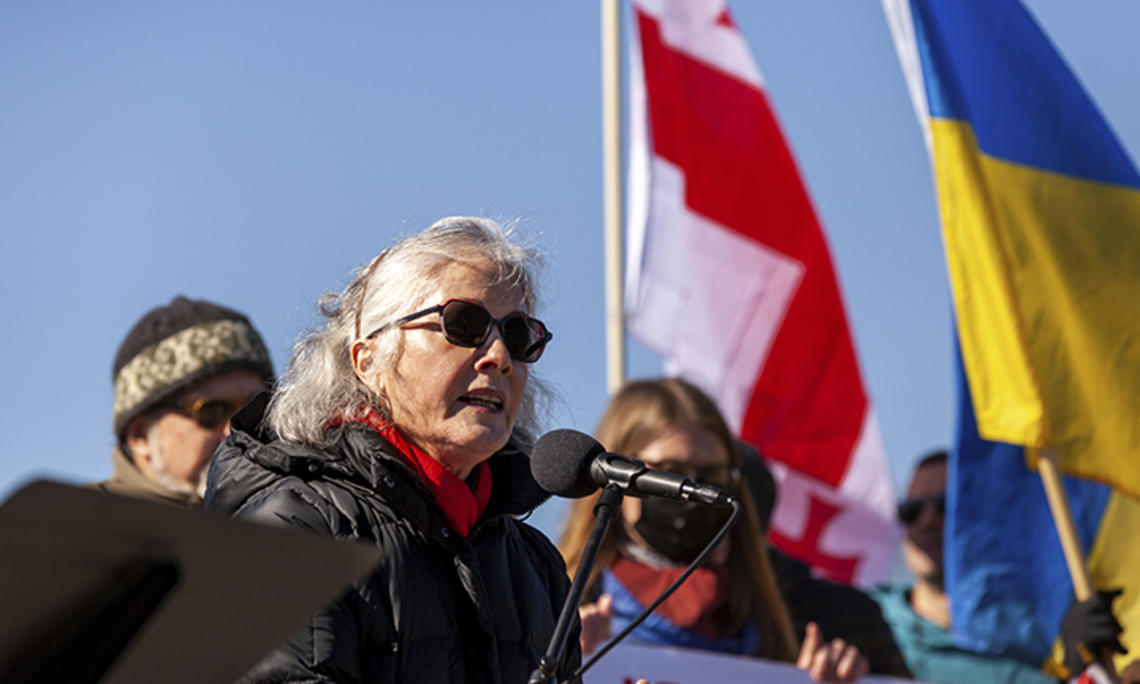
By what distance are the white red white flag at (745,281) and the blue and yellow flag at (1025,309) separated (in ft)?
6.82

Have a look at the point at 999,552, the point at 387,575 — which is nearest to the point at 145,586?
the point at 387,575

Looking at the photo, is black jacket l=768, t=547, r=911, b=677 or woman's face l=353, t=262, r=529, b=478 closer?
woman's face l=353, t=262, r=529, b=478

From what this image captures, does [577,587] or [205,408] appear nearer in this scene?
[577,587]

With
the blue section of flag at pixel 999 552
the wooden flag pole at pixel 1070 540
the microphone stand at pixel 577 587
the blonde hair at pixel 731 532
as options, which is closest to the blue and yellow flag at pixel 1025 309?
the blue section of flag at pixel 999 552

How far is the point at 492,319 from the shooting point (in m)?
2.97

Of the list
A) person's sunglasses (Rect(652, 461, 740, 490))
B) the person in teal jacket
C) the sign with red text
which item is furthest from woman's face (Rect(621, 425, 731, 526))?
the person in teal jacket

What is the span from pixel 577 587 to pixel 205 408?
255 cm

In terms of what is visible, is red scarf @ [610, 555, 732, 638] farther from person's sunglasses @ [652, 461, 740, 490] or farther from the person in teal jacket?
the person in teal jacket

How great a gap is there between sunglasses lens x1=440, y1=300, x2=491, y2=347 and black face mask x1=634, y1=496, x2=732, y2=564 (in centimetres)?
213

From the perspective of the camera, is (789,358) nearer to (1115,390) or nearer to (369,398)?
(1115,390)

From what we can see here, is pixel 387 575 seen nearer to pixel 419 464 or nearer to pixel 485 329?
pixel 419 464

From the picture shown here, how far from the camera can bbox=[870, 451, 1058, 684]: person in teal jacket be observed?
597 cm

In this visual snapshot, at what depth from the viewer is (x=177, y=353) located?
4.63 metres

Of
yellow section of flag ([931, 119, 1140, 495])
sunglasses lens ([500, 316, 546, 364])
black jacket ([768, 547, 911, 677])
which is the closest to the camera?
sunglasses lens ([500, 316, 546, 364])
